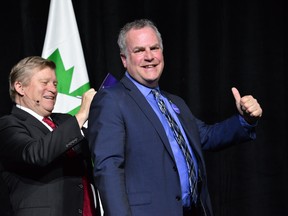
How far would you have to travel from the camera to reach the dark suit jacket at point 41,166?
76.4 inches

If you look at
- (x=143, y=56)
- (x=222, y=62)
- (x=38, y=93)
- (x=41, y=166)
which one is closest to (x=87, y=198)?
(x=41, y=166)

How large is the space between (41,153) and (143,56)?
1.73ft

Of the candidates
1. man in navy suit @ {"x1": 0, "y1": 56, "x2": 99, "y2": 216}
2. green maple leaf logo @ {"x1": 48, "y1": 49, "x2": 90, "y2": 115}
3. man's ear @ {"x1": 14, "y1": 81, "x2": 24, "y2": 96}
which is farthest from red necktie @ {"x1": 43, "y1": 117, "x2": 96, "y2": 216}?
green maple leaf logo @ {"x1": 48, "y1": 49, "x2": 90, "y2": 115}

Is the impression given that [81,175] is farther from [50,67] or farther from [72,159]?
[50,67]

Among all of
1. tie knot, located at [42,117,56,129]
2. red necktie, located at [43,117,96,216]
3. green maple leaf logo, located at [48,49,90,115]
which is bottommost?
red necktie, located at [43,117,96,216]

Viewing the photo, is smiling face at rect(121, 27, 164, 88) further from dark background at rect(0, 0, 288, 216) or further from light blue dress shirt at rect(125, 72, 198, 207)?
dark background at rect(0, 0, 288, 216)

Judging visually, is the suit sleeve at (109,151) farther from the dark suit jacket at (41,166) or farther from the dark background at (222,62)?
the dark background at (222,62)

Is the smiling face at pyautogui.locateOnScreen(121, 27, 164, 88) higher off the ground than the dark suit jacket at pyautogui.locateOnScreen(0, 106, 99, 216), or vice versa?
the smiling face at pyautogui.locateOnScreen(121, 27, 164, 88)

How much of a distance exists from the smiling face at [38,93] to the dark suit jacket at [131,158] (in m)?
0.47

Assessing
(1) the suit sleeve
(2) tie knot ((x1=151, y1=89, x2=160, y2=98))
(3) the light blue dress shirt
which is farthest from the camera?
(2) tie knot ((x1=151, y1=89, x2=160, y2=98))

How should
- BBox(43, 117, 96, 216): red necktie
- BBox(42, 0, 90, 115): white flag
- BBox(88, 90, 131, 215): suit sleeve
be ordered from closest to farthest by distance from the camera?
BBox(88, 90, 131, 215): suit sleeve
BBox(43, 117, 96, 216): red necktie
BBox(42, 0, 90, 115): white flag

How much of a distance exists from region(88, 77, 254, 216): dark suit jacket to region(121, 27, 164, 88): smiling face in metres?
0.10

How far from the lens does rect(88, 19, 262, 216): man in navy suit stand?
1.62m

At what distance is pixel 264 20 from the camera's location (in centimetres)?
330
